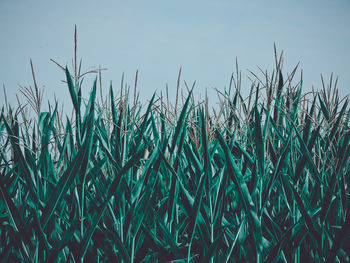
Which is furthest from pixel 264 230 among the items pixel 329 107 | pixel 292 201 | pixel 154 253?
pixel 329 107

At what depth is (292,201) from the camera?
1.44 m

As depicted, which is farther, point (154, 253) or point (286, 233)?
point (154, 253)

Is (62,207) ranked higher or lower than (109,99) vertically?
lower

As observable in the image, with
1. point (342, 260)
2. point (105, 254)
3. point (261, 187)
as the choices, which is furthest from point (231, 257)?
point (105, 254)

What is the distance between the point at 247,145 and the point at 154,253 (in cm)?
71

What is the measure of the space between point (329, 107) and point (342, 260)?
0.65 meters

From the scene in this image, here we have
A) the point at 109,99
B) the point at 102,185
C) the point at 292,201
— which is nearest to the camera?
the point at 292,201

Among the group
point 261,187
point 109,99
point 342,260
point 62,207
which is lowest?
point 342,260

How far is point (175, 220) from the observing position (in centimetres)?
145

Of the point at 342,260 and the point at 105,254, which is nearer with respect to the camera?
the point at 342,260

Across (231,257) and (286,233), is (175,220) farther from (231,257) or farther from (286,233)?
(286,233)

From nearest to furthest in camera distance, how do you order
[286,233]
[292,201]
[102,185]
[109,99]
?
1. [286,233]
2. [292,201]
3. [102,185]
4. [109,99]

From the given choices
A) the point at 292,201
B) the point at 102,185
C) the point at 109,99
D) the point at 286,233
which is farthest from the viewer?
the point at 109,99

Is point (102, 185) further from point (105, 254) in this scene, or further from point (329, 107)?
point (329, 107)
